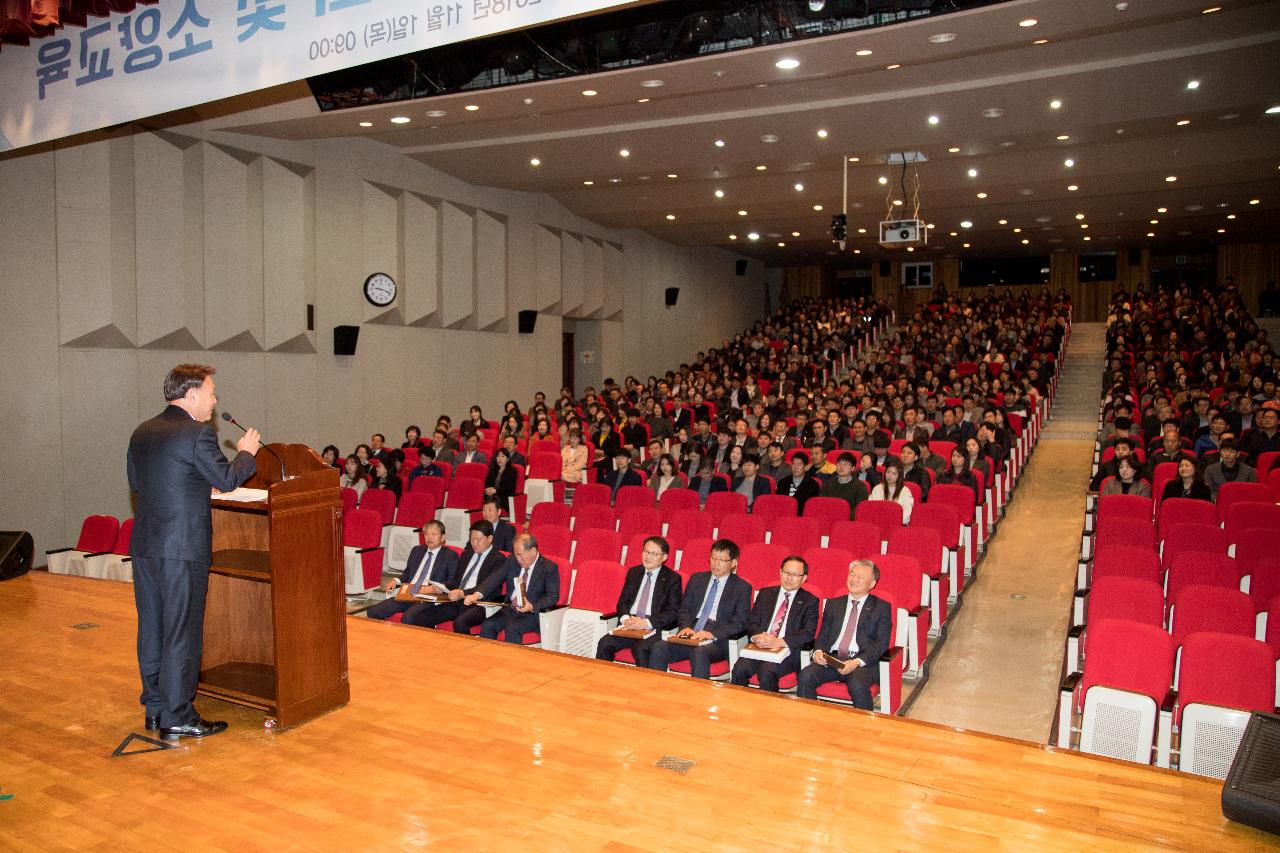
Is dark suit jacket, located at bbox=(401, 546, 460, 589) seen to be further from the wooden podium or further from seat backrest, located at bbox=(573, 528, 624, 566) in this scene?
the wooden podium

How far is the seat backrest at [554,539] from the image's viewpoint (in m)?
6.30

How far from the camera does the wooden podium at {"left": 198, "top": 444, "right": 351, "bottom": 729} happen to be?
2.87 metres

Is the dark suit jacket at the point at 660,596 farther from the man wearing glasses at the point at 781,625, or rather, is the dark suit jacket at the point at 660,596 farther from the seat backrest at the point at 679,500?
the seat backrest at the point at 679,500

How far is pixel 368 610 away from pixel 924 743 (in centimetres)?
396

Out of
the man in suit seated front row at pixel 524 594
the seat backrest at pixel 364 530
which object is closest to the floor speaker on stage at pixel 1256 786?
the man in suit seated front row at pixel 524 594

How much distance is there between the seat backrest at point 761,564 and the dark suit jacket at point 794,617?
1.91ft

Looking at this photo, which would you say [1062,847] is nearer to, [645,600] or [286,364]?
[645,600]

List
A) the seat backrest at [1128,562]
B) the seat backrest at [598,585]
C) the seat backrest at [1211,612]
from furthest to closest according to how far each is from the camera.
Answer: the seat backrest at [598,585] → the seat backrest at [1128,562] → the seat backrest at [1211,612]

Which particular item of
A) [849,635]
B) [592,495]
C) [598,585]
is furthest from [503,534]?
[849,635]

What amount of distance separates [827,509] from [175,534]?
511cm

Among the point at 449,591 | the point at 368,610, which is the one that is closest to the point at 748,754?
the point at 449,591

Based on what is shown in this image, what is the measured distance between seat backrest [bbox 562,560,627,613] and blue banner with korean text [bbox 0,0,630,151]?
3.14 metres

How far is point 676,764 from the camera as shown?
2783 mm

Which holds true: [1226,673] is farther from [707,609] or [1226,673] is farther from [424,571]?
[424,571]
